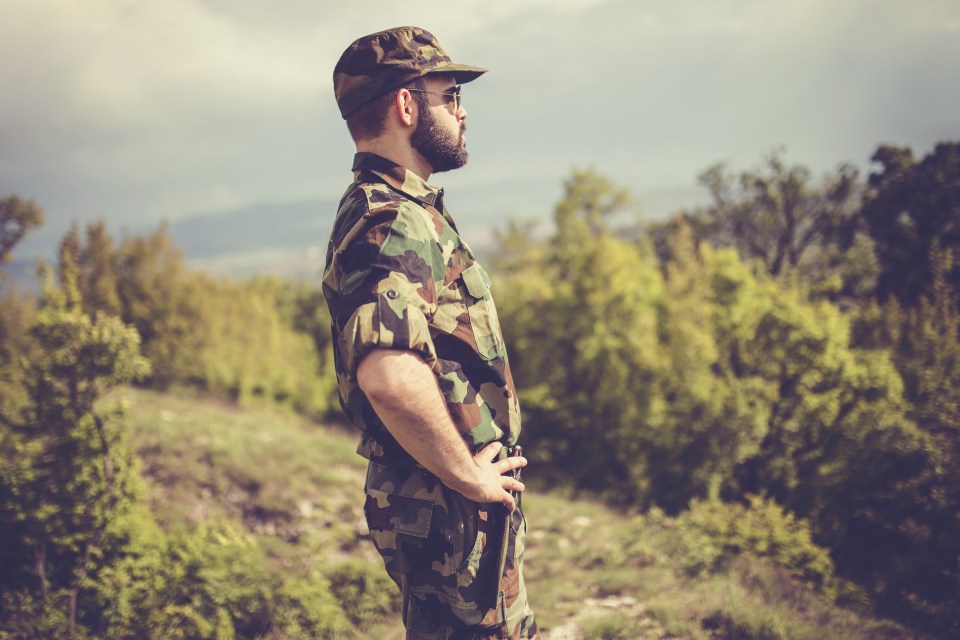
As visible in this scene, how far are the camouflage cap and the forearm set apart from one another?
94 centimetres

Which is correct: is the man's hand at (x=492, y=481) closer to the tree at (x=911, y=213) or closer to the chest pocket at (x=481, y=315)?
the chest pocket at (x=481, y=315)

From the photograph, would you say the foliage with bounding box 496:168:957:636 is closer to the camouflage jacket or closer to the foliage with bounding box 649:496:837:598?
the foliage with bounding box 649:496:837:598

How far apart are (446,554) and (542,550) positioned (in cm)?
418

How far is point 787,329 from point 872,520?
4.93 meters

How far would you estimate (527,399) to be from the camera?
63.7 ft

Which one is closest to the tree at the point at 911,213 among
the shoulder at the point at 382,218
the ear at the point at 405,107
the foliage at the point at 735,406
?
the foliage at the point at 735,406

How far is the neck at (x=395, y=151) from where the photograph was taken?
182cm

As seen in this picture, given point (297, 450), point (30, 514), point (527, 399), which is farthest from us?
point (527, 399)

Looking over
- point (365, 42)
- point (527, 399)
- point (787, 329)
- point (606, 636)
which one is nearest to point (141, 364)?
point (365, 42)

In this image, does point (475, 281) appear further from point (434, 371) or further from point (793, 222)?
point (793, 222)

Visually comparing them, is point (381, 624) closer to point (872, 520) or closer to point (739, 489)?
point (872, 520)

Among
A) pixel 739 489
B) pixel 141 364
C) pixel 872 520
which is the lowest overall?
pixel 739 489

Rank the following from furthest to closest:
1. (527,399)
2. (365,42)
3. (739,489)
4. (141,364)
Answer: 1. (527,399)
2. (739,489)
3. (141,364)
4. (365,42)

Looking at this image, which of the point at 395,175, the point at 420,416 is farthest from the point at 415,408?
the point at 395,175
